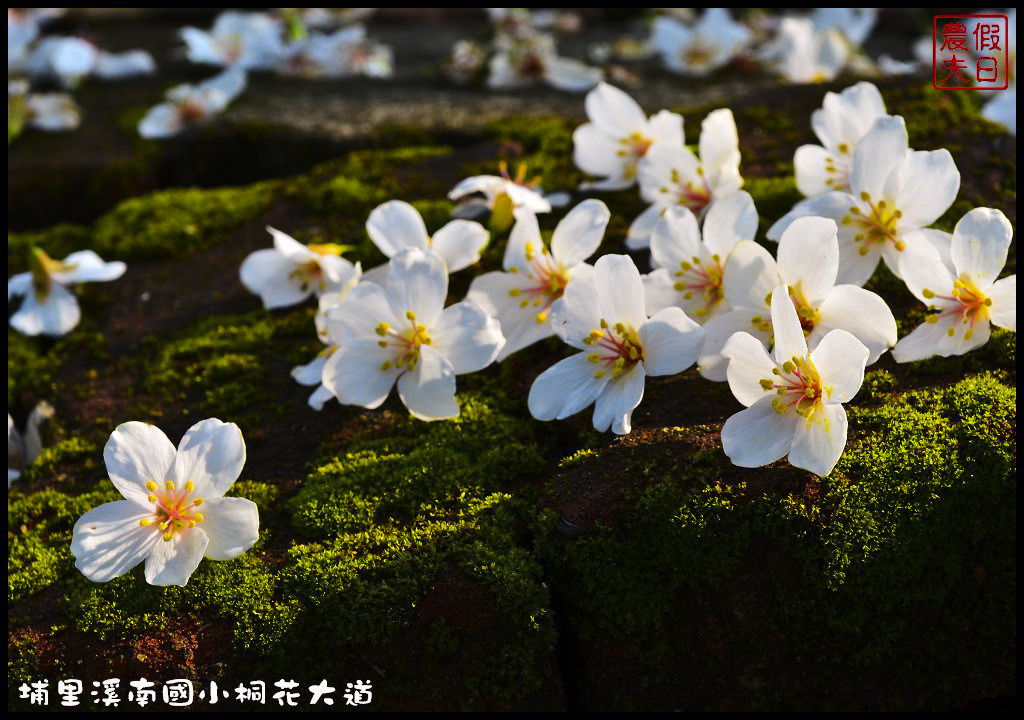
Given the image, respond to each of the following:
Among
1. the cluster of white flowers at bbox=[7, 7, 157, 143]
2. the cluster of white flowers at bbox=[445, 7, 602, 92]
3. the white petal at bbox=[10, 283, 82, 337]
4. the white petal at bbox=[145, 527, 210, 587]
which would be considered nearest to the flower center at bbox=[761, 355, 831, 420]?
the white petal at bbox=[145, 527, 210, 587]

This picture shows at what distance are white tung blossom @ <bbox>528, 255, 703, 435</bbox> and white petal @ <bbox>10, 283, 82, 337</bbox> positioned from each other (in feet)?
5.09

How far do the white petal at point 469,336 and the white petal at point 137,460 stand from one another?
2.02ft

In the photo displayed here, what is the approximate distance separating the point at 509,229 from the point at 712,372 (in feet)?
2.90

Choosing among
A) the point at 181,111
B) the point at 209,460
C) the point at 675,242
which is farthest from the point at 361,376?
the point at 181,111

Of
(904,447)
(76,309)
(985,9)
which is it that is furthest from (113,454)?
(985,9)

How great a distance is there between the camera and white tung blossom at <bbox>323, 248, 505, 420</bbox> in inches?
83.4

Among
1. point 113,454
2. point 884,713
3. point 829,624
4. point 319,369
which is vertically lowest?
point 884,713

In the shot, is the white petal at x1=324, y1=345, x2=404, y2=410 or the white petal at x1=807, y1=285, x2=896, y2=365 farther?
the white petal at x1=324, y1=345, x2=404, y2=410

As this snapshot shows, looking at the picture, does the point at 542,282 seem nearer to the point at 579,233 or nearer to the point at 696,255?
the point at 579,233

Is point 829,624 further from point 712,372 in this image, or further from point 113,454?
point 113,454

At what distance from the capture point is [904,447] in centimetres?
188

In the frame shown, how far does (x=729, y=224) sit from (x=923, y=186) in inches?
16.6

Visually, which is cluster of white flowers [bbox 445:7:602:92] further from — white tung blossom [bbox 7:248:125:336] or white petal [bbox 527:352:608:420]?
white petal [bbox 527:352:608:420]

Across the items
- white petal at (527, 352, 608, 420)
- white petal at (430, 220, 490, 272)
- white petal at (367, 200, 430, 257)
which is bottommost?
white petal at (527, 352, 608, 420)
